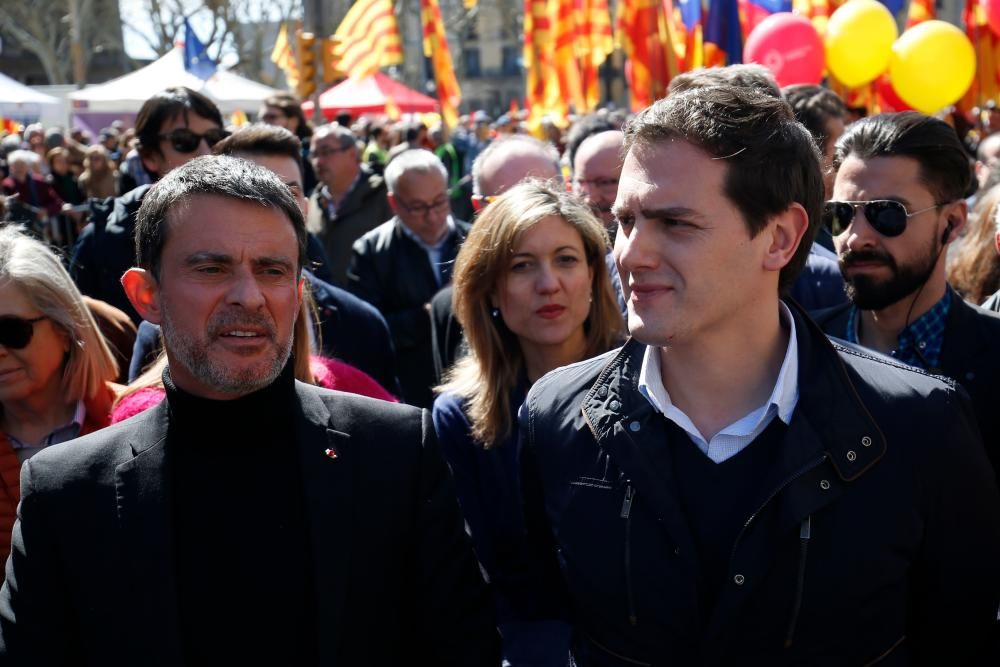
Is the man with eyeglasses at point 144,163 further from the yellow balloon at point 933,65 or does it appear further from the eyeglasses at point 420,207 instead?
the yellow balloon at point 933,65

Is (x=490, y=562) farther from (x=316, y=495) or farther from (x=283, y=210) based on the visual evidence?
(x=283, y=210)

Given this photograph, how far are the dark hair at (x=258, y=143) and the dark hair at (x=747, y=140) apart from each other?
257 cm

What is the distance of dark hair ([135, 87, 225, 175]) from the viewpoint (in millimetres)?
5035

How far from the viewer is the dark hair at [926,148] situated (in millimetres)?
3314

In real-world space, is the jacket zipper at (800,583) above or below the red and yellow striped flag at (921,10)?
below

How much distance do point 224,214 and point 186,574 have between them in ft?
2.40

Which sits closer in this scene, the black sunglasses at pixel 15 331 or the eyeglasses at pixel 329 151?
the black sunglasses at pixel 15 331

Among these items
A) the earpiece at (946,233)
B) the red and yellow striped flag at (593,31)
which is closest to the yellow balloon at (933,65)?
the red and yellow striped flag at (593,31)

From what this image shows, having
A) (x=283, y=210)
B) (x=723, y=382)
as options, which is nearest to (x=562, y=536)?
(x=723, y=382)

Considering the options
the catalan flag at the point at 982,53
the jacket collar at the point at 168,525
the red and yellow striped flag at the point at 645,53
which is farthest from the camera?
the red and yellow striped flag at the point at 645,53

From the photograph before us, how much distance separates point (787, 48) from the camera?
799 centimetres

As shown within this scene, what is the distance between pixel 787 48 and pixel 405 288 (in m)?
3.71

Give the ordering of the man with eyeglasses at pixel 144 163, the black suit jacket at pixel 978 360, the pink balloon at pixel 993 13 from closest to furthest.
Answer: the black suit jacket at pixel 978 360 → the man with eyeglasses at pixel 144 163 → the pink balloon at pixel 993 13

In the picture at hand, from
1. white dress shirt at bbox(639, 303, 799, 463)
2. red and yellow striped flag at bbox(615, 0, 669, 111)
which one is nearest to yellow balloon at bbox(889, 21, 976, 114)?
red and yellow striped flag at bbox(615, 0, 669, 111)
